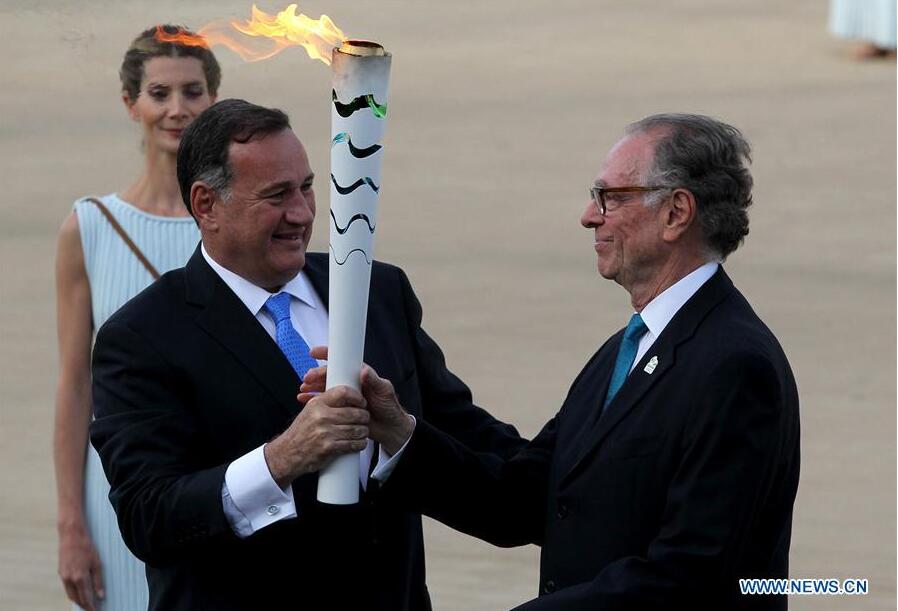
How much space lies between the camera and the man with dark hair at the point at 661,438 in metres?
3.47

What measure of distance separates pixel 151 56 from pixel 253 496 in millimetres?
1900

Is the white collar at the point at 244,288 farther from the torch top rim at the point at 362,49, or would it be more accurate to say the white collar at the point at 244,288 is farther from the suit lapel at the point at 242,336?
the torch top rim at the point at 362,49

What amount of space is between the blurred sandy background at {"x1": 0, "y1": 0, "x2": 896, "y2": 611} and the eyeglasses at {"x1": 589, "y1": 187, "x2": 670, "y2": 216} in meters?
0.86

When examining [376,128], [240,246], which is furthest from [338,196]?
[240,246]


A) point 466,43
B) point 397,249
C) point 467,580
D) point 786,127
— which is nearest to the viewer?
point 467,580

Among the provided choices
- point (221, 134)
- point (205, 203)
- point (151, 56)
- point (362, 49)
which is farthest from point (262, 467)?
point (151, 56)

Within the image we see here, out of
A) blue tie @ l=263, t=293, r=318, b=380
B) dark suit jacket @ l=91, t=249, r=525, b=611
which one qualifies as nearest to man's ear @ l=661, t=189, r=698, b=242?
dark suit jacket @ l=91, t=249, r=525, b=611

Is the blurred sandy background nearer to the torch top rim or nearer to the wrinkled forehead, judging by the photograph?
the torch top rim

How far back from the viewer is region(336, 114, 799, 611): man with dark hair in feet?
11.4

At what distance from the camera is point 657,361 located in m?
3.70

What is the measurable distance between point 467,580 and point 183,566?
11.3 ft

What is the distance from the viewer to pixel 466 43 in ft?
66.3

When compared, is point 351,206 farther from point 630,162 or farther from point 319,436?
point 630,162

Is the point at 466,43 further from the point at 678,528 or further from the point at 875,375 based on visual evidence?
the point at 678,528
